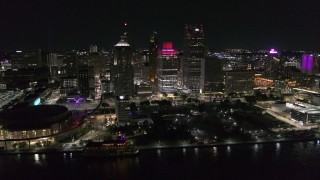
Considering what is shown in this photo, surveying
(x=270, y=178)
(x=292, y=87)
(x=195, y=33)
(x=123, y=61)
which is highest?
(x=195, y=33)

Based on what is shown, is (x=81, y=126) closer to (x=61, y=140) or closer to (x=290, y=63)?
(x=61, y=140)

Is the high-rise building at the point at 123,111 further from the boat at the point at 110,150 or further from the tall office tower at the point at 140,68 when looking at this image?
the tall office tower at the point at 140,68

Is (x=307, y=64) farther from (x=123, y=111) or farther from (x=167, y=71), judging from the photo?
(x=123, y=111)

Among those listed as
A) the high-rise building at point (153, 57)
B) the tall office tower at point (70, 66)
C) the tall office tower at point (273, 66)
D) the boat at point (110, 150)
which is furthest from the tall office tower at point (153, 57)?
the boat at point (110, 150)

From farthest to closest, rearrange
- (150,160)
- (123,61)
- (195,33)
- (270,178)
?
(195,33) < (123,61) < (150,160) < (270,178)

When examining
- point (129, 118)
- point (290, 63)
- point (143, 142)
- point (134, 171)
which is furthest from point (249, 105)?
point (290, 63)

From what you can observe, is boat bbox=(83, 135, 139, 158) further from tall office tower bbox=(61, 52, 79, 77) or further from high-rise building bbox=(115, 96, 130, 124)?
tall office tower bbox=(61, 52, 79, 77)

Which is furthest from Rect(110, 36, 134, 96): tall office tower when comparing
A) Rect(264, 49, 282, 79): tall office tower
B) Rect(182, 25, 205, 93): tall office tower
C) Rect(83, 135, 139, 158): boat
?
Rect(264, 49, 282, 79): tall office tower
